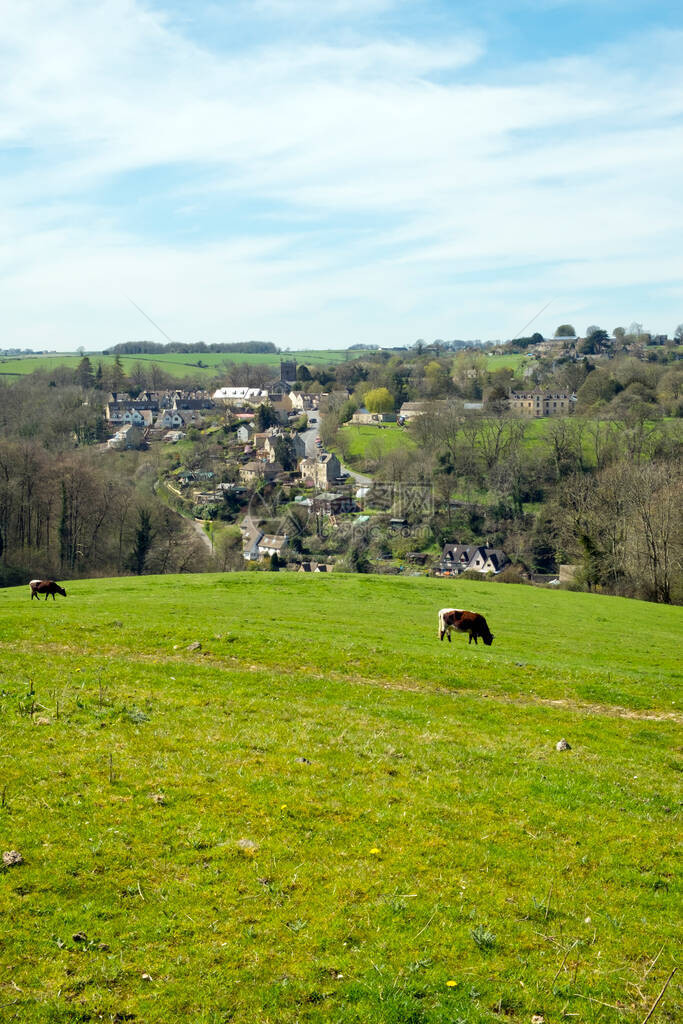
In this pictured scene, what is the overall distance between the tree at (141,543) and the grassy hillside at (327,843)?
1744 inches

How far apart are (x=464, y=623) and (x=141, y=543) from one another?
146 feet

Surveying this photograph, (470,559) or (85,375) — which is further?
(85,375)

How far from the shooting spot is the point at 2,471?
62.8 metres

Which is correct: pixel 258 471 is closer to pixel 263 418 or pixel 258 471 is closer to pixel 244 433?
pixel 244 433

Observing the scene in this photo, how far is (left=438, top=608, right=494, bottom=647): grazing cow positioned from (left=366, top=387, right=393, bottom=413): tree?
137m

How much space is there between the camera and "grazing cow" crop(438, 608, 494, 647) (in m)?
21.7

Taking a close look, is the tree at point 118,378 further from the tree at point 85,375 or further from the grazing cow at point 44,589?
the grazing cow at point 44,589

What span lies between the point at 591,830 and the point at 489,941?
122 inches

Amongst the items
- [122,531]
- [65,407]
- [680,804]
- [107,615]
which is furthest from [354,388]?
[680,804]

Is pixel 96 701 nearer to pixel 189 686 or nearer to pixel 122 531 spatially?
pixel 189 686

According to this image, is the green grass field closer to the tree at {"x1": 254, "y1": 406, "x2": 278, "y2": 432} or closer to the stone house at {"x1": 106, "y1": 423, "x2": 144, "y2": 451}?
the tree at {"x1": 254, "y1": 406, "x2": 278, "y2": 432}

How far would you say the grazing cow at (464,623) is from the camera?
71.1ft

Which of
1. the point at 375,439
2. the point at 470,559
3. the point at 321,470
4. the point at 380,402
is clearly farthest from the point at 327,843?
the point at 380,402

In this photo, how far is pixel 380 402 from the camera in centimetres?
15662
